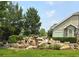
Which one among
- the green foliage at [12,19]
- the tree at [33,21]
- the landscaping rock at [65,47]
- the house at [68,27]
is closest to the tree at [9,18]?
the green foliage at [12,19]

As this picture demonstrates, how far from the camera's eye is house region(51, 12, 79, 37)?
7544cm

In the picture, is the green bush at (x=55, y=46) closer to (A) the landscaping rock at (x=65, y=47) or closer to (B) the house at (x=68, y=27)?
(A) the landscaping rock at (x=65, y=47)

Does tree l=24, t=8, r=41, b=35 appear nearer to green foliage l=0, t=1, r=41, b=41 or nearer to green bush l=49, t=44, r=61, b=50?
green foliage l=0, t=1, r=41, b=41

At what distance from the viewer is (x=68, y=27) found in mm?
75500

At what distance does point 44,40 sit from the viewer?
75562mm

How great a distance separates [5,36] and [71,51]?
145cm

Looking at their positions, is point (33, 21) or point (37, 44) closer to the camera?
point (33, 21)

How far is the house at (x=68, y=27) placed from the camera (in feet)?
247

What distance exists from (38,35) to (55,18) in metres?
0.52

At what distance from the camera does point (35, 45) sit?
75562 millimetres

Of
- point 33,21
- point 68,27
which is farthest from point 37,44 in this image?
point 68,27

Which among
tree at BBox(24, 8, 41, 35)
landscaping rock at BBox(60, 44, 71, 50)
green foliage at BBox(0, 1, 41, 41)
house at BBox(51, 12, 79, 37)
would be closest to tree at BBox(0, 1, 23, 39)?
green foliage at BBox(0, 1, 41, 41)

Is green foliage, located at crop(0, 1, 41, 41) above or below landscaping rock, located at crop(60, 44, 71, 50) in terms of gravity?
above

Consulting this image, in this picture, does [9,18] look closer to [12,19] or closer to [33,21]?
[12,19]
